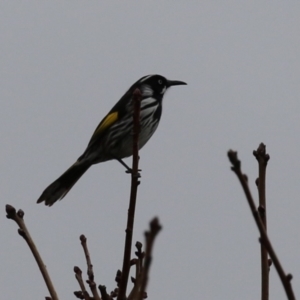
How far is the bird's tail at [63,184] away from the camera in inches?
270

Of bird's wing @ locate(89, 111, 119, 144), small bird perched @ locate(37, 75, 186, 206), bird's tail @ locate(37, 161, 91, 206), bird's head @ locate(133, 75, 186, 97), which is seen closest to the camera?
bird's tail @ locate(37, 161, 91, 206)

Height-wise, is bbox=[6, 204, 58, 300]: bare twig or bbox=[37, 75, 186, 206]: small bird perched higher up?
bbox=[37, 75, 186, 206]: small bird perched

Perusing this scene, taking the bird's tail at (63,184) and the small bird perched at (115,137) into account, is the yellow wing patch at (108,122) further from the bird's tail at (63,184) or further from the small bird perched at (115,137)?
the bird's tail at (63,184)

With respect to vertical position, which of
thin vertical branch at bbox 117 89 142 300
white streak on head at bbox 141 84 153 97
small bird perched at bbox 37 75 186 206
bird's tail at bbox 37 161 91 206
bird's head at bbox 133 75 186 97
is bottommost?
thin vertical branch at bbox 117 89 142 300

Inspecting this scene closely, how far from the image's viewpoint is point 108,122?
7426 mm

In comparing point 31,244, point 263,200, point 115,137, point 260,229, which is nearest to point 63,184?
point 115,137

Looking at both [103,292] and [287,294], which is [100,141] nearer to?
[103,292]

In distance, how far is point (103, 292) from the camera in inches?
119

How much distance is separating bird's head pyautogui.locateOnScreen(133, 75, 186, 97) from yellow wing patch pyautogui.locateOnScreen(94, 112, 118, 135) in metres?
0.77

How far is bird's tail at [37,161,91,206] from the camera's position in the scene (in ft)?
22.5

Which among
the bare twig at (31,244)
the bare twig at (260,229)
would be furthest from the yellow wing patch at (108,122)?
the bare twig at (260,229)

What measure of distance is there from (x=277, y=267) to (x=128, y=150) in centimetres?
557

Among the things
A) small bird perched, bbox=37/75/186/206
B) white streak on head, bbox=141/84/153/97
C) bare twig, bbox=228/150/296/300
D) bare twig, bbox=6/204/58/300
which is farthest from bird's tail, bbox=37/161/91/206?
bare twig, bbox=228/150/296/300

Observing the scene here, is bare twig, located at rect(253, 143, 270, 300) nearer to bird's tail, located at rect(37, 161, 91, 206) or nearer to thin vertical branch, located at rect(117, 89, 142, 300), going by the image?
thin vertical branch, located at rect(117, 89, 142, 300)
